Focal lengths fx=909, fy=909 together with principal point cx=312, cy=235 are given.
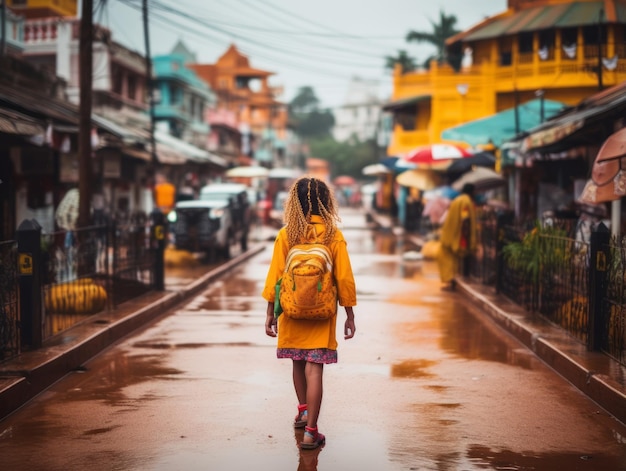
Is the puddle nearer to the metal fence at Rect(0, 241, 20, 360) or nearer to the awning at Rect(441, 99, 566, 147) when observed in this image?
the metal fence at Rect(0, 241, 20, 360)

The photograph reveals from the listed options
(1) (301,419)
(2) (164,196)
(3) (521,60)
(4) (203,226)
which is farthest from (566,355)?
(3) (521,60)

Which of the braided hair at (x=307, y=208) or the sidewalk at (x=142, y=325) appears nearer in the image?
the braided hair at (x=307, y=208)

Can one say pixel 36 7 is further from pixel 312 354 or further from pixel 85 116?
pixel 312 354

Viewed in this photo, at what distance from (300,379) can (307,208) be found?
122cm

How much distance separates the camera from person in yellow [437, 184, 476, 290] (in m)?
16.8

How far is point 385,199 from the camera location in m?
65.6

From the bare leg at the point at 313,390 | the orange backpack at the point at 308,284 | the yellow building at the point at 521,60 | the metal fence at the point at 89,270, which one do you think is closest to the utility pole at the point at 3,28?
the metal fence at the point at 89,270

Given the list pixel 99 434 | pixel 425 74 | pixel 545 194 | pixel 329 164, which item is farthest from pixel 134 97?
pixel 329 164

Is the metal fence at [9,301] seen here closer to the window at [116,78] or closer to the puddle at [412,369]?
the puddle at [412,369]

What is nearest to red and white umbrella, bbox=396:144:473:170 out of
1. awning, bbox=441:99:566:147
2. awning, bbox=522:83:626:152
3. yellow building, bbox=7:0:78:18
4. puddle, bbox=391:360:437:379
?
awning, bbox=441:99:566:147

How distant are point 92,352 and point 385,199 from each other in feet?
186

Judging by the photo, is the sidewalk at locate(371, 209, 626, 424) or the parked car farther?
the parked car

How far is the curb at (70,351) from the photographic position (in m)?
7.27

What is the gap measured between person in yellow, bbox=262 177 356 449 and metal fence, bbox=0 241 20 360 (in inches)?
116
